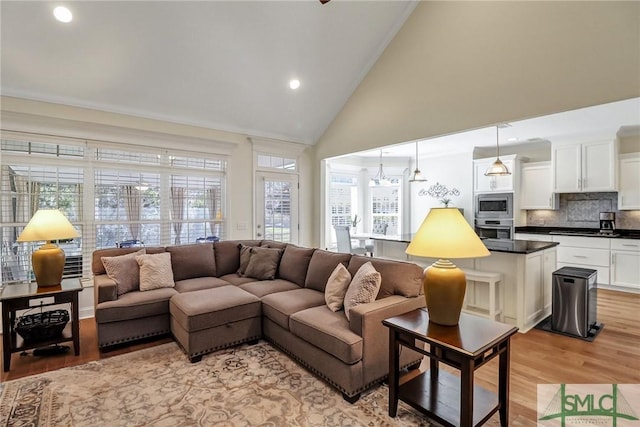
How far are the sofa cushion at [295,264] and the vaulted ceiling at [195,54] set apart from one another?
97.5 inches

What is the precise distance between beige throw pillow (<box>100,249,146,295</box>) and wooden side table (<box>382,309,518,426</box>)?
2790 mm

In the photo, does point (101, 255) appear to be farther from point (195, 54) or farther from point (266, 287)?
point (195, 54)

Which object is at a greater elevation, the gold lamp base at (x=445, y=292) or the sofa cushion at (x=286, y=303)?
the gold lamp base at (x=445, y=292)

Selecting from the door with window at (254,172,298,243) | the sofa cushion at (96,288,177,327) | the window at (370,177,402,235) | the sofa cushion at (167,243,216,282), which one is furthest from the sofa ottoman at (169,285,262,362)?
the window at (370,177,402,235)

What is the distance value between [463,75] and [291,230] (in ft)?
12.2

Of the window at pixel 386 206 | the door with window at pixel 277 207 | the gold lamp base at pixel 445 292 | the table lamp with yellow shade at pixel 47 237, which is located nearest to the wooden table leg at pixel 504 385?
the gold lamp base at pixel 445 292

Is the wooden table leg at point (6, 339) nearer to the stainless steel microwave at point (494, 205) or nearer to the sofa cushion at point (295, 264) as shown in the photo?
the sofa cushion at point (295, 264)

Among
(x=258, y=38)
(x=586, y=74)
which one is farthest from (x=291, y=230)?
(x=586, y=74)

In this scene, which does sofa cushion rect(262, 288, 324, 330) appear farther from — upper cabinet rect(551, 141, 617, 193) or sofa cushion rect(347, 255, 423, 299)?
upper cabinet rect(551, 141, 617, 193)

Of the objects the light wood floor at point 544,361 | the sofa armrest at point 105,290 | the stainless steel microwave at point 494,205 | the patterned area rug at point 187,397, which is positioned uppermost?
the stainless steel microwave at point 494,205

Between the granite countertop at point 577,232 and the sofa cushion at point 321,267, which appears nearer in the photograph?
the sofa cushion at point 321,267

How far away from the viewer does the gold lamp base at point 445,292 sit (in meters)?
1.94

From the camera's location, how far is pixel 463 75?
12.1ft

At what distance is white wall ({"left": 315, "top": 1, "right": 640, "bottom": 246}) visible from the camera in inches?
108
